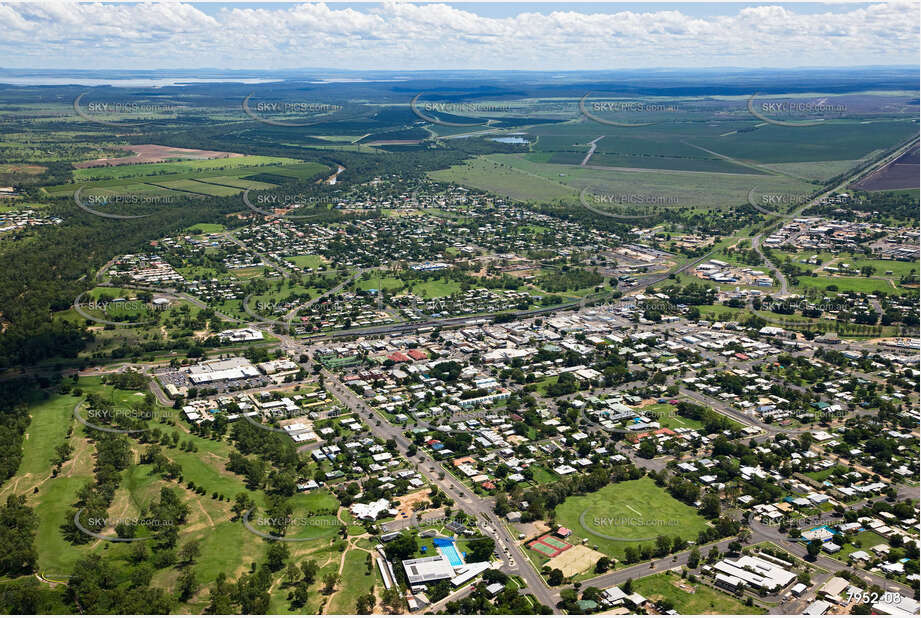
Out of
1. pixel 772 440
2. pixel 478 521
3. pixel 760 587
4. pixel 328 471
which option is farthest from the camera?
pixel 772 440

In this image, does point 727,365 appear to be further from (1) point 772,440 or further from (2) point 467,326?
(2) point 467,326

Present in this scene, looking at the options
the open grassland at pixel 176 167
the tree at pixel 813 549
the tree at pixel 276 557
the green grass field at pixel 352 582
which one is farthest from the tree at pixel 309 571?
the open grassland at pixel 176 167

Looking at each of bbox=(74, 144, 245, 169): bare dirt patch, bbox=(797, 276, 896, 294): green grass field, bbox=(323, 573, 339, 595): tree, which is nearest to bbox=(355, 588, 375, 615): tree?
bbox=(323, 573, 339, 595): tree

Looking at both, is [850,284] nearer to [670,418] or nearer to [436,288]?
[670,418]

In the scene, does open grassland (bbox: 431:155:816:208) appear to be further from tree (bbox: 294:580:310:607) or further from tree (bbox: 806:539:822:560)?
tree (bbox: 294:580:310:607)

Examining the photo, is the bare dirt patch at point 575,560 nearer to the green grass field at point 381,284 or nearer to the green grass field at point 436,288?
the green grass field at point 436,288

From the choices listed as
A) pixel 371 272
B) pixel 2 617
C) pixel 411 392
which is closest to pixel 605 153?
pixel 371 272
